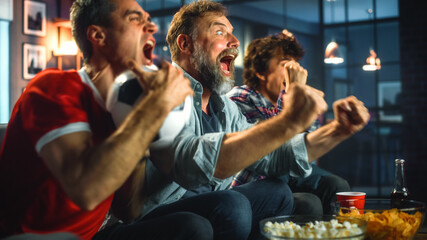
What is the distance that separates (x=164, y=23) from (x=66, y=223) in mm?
5048

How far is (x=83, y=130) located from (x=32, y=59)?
4515 millimetres

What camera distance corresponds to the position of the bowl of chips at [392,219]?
3.64 ft

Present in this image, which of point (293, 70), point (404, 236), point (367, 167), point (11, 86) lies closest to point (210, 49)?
point (293, 70)

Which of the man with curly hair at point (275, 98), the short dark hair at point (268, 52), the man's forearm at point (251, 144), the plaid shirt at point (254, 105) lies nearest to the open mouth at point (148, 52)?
the man's forearm at point (251, 144)

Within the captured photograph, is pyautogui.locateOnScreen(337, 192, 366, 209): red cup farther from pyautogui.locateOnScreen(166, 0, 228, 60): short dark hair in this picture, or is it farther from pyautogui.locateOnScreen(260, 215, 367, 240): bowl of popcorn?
pyautogui.locateOnScreen(166, 0, 228, 60): short dark hair

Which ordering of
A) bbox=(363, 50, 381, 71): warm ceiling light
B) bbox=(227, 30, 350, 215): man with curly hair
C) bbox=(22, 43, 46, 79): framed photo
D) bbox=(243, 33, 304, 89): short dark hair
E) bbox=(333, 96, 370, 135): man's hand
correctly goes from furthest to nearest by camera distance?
bbox=(363, 50, 381, 71): warm ceiling light, bbox=(22, 43, 46, 79): framed photo, bbox=(243, 33, 304, 89): short dark hair, bbox=(227, 30, 350, 215): man with curly hair, bbox=(333, 96, 370, 135): man's hand

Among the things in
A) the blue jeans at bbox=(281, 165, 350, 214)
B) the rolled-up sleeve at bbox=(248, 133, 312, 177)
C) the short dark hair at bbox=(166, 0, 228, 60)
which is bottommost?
the blue jeans at bbox=(281, 165, 350, 214)

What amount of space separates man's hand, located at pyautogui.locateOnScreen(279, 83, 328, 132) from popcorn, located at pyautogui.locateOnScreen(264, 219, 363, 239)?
22 centimetres

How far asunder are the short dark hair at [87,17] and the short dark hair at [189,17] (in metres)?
0.82

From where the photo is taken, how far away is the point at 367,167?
230 inches

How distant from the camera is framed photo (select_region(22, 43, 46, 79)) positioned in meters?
4.93

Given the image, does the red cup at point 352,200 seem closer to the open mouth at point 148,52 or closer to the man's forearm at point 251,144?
the man's forearm at point 251,144

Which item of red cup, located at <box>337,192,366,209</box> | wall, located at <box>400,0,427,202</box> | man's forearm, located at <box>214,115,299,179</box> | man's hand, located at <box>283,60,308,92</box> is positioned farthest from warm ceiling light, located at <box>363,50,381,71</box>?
man's forearm, located at <box>214,115,299,179</box>

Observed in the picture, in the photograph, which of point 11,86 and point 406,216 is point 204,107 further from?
point 11,86
